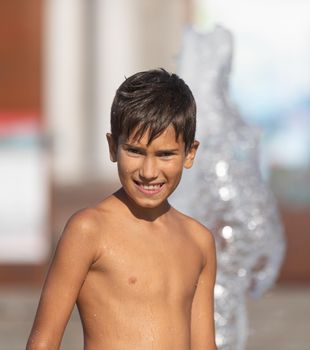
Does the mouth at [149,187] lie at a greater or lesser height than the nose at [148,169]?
lesser

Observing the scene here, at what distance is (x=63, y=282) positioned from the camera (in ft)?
10.5

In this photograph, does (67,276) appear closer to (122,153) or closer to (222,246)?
(122,153)

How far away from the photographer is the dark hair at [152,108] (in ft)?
10.5

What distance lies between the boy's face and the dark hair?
20 mm

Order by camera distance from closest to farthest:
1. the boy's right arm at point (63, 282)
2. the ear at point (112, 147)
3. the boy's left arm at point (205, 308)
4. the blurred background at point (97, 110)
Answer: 1. the boy's right arm at point (63, 282)
2. the ear at point (112, 147)
3. the boy's left arm at point (205, 308)
4. the blurred background at point (97, 110)

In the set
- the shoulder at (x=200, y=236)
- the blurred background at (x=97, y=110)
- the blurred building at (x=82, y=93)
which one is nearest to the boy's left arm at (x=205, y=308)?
the shoulder at (x=200, y=236)

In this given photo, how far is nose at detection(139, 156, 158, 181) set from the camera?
10.5 feet

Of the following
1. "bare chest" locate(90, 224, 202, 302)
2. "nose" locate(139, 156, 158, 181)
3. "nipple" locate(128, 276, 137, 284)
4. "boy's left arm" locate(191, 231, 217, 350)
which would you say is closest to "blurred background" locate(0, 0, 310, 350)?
"boy's left arm" locate(191, 231, 217, 350)

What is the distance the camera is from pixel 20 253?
10.9m

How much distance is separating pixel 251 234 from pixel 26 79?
733 centimetres

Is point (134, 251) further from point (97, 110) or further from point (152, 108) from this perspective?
point (97, 110)

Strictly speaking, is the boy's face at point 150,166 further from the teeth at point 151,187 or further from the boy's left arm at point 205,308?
the boy's left arm at point 205,308

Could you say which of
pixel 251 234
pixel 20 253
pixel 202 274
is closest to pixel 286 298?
pixel 20 253

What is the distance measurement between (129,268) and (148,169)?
26 cm
